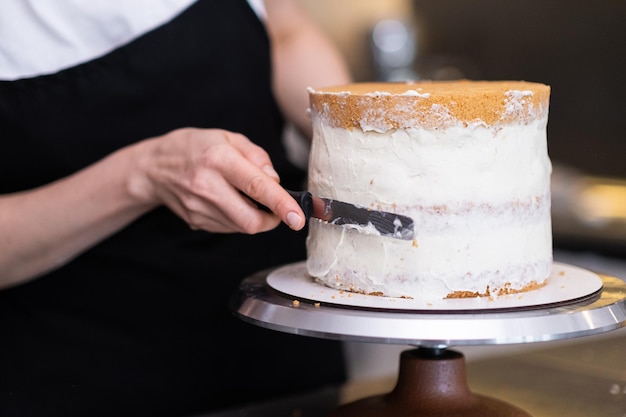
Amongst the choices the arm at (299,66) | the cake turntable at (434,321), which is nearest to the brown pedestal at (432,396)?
the cake turntable at (434,321)

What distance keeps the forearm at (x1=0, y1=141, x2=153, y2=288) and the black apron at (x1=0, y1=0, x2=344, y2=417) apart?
0.16 m

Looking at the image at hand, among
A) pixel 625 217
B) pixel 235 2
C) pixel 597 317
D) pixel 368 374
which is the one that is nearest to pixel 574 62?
pixel 625 217

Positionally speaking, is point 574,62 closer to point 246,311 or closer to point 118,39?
point 118,39

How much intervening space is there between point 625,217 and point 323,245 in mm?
1589

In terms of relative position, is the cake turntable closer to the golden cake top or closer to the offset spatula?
the offset spatula

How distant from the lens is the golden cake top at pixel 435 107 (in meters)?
0.95

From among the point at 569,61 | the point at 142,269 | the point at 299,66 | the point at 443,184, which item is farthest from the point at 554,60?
the point at 443,184

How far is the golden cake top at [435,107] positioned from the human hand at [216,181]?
0.38 ft

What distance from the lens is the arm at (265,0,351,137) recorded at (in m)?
1.60

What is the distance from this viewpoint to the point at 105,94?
4.32ft

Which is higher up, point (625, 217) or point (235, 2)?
point (235, 2)

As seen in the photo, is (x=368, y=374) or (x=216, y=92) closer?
(x=216, y=92)

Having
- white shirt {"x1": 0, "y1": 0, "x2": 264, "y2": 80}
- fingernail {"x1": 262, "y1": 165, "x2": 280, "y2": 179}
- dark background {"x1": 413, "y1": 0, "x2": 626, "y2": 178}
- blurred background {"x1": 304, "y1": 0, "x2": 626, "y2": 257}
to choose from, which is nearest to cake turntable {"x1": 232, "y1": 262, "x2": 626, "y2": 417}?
fingernail {"x1": 262, "y1": 165, "x2": 280, "y2": 179}

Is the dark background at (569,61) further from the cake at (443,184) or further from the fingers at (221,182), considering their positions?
the fingers at (221,182)
